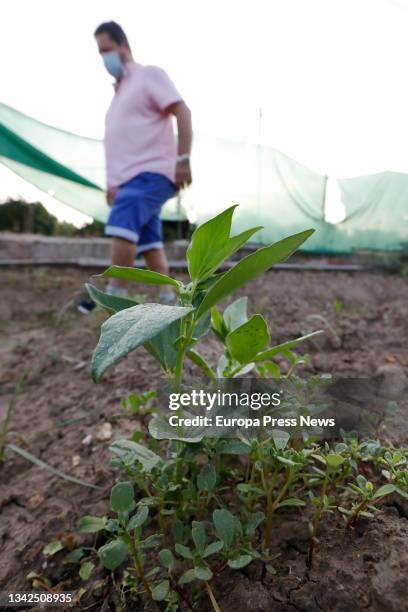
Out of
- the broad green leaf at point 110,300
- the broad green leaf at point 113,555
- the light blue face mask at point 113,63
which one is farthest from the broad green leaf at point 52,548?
the light blue face mask at point 113,63

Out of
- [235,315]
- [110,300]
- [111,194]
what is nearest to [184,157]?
[111,194]

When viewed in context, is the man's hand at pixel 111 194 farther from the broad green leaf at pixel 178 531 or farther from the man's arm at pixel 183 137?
the broad green leaf at pixel 178 531

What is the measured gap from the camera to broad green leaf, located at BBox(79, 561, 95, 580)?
2.18ft

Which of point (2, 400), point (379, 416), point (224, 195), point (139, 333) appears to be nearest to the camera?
point (139, 333)

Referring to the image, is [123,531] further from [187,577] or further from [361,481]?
[361,481]

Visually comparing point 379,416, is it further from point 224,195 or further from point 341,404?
point 224,195

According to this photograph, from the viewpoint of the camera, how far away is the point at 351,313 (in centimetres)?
220

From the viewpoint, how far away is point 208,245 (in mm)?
577

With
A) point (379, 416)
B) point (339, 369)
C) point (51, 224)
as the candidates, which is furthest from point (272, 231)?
point (379, 416)

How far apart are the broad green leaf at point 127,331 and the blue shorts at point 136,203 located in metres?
1.70

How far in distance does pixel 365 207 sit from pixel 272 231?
1.11 m

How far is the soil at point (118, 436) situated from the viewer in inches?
22.3

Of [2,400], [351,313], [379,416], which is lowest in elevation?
[2,400]

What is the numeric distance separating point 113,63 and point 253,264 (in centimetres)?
224
